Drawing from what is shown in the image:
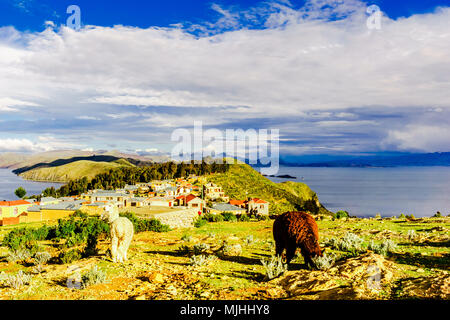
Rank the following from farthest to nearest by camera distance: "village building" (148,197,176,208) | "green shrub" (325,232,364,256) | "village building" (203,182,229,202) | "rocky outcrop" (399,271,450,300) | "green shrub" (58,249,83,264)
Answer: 1. "village building" (203,182,229,202)
2. "village building" (148,197,176,208)
3. "green shrub" (58,249,83,264)
4. "green shrub" (325,232,364,256)
5. "rocky outcrop" (399,271,450,300)

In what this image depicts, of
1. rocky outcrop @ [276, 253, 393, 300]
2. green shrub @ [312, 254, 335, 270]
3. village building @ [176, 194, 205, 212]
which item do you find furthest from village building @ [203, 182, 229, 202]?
rocky outcrop @ [276, 253, 393, 300]

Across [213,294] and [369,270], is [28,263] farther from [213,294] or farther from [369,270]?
[369,270]

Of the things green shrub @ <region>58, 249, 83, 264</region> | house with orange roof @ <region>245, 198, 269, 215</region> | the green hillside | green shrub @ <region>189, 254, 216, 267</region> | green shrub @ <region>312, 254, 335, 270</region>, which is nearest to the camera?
green shrub @ <region>312, 254, 335, 270</region>

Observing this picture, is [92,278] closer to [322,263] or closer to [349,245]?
[322,263]

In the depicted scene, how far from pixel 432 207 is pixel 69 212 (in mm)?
131062

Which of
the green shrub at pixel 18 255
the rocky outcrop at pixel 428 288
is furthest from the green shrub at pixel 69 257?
the rocky outcrop at pixel 428 288

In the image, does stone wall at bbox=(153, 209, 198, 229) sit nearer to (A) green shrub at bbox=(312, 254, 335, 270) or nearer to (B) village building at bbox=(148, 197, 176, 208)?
(A) green shrub at bbox=(312, 254, 335, 270)

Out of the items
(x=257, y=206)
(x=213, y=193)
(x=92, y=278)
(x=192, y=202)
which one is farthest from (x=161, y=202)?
(x=92, y=278)

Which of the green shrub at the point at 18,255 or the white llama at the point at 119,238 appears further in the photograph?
the green shrub at the point at 18,255

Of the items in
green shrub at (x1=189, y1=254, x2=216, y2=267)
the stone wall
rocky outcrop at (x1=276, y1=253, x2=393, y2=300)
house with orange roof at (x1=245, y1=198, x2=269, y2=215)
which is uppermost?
rocky outcrop at (x1=276, y1=253, x2=393, y2=300)

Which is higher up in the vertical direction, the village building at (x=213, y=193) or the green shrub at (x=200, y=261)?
the green shrub at (x=200, y=261)

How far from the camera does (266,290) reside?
7.70 meters

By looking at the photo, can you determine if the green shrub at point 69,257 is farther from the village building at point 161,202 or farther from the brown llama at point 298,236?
the village building at point 161,202
